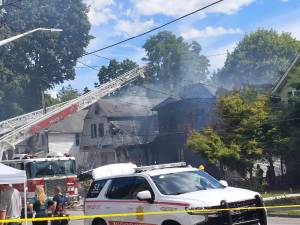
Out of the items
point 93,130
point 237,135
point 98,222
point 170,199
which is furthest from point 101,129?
point 170,199

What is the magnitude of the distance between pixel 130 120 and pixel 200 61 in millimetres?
46872

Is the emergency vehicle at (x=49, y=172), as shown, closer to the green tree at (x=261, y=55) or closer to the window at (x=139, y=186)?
the window at (x=139, y=186)

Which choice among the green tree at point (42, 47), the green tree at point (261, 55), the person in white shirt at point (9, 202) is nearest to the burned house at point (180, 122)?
the green tree at point (42, 47)

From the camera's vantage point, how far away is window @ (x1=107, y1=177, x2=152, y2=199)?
11.1 m

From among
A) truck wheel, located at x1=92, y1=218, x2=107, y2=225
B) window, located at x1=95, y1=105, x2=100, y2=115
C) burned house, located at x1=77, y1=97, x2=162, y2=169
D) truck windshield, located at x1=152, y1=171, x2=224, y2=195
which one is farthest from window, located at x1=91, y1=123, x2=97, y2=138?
truck windshield, located at x1=152, y1=171, x2=224, y2=195

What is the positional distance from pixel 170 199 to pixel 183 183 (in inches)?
28.9

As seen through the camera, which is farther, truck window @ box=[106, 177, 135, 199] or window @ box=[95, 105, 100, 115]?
window @ box=[95, 105, 100, 115]

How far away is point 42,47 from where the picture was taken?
212ft

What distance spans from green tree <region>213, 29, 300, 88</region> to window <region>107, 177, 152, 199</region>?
79991mm

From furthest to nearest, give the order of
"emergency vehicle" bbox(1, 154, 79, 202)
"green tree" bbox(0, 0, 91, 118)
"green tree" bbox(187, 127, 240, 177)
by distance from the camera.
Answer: "green tree" bbox(0, 0, 91, 118), "green tree" bbox(187, 127, 240, 177), "emergency vehicle" bbox(1, 154, 79, 202)

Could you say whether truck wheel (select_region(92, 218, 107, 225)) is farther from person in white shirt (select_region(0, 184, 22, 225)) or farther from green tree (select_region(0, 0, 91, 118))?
green tree (select_region(0, 0, 91, 118))

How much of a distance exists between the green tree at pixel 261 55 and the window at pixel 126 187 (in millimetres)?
79991

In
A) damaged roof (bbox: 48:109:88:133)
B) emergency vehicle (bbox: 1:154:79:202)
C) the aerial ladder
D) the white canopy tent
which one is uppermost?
damaged roof (bbox: 48:109:88:133)

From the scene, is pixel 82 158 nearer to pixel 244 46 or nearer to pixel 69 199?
pixel 69 199
